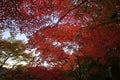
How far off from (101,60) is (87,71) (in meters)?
2.46

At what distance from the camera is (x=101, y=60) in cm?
2453

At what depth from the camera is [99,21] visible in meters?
16.4

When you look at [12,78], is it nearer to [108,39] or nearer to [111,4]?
[108,39]

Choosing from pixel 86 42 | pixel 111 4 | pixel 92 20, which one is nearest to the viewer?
pixel 111 4

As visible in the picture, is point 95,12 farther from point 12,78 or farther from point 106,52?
point 12,78

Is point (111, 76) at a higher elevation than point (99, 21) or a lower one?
lower

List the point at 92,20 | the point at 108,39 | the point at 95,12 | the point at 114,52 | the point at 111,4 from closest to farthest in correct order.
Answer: the point at 111,4 → the point at 95,12 → the point at 92,20 → the point at 108,39 → the point at 114,52

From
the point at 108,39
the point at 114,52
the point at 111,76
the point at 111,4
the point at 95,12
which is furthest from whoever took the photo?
the point at 111,76

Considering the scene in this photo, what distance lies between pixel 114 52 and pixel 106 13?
28.6 ft

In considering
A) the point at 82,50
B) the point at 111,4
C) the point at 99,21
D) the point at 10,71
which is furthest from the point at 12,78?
the point at 111,4

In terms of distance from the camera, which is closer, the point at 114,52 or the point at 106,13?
the point at 106,13

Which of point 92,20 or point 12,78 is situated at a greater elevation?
point 92,20

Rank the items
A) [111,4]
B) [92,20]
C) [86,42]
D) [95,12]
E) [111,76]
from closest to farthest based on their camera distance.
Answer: [111,4] < [95,12] < [92,20] < [86,42] < [111,76]

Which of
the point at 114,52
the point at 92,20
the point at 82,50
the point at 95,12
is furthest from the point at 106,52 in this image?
the point at 95,12
